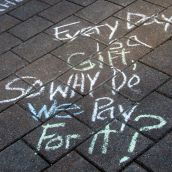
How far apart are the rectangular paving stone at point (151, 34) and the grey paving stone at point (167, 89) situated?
2.39 feet

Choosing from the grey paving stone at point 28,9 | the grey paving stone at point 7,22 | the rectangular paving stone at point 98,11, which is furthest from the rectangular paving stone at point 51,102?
A: the grey paving stone at point 28,9

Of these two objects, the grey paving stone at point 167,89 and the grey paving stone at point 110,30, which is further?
the grey paving stone at point 110,30

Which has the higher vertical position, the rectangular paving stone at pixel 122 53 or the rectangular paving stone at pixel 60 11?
the rectangular paving stone at pixel 122 53

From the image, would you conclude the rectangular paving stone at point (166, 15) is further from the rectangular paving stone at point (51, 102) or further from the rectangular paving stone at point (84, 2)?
the rectangular paving stone at point (51, 102)

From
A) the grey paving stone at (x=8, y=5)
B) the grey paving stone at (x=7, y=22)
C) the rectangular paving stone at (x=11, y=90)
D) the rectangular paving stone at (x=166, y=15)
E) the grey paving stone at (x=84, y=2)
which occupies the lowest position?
the rectangular paving stone at (x=11, y=90)

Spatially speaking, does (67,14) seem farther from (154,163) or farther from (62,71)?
(154,163)

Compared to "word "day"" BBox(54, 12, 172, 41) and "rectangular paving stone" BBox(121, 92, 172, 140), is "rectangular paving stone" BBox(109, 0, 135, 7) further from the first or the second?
"rectangular paving stone" BBox(121, 92, 172, 140)

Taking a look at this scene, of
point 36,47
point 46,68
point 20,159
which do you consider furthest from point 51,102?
point 36,47

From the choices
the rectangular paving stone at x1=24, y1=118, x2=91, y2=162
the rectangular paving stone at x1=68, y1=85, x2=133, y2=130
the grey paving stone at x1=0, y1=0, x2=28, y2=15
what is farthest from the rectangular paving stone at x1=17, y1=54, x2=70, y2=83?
the grey paving stone at x1=0, y1=0, x2=28, y2=15

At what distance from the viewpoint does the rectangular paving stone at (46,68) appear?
14.6ft

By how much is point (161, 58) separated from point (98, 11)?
1.48 metres

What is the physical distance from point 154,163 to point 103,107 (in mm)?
871

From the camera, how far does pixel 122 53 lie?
4.58 metres

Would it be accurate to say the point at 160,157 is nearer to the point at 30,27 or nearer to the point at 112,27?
the point at 112,27
